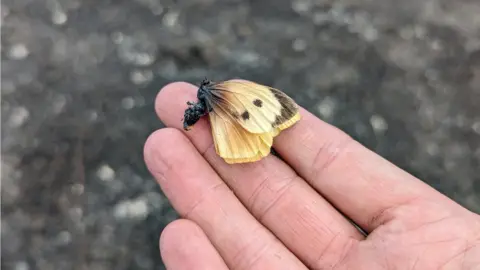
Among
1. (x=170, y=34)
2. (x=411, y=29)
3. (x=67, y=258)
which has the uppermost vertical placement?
(x=411, y=29)

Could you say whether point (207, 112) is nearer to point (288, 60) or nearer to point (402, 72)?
point (288, 60)

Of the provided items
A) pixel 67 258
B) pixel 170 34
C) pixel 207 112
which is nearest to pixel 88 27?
pixel 170 34

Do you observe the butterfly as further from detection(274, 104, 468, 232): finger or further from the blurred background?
the blurred background

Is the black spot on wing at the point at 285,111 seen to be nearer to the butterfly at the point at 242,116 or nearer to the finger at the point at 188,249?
the butterfly at the point at 242,116

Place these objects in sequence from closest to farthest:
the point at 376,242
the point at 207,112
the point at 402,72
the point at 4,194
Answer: the point at 376,242
the point at 207,112
the point at 4,194
the point at 402,72

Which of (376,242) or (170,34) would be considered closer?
(376,242)

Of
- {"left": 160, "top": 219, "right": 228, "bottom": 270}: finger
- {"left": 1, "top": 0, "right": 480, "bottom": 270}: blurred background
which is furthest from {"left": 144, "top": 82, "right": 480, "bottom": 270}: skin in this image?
{"left": 1, "top": 0, "right": 480, "bottom": 270}: blurred background

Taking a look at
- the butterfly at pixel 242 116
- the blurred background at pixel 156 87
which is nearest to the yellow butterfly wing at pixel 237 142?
the butterfly at pixel 242 116

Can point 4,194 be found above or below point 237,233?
below
